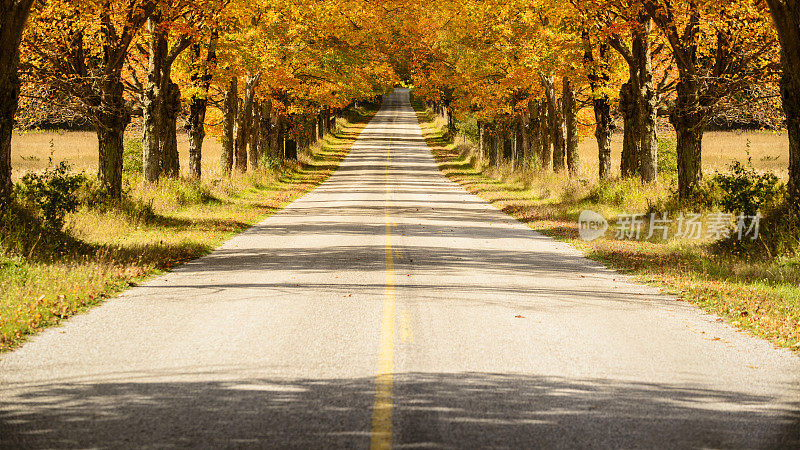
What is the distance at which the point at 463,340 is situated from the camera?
350 inches

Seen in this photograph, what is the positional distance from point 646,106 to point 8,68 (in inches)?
688

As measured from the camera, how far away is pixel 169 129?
88.7 feet

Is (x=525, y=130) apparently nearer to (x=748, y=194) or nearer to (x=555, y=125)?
(x=555, y=125)

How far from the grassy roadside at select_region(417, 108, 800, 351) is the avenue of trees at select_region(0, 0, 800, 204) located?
174 centimetres

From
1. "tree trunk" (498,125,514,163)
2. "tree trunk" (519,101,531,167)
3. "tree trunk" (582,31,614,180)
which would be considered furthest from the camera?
"tree trunk" (498,125,514,163)

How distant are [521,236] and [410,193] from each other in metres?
14.9

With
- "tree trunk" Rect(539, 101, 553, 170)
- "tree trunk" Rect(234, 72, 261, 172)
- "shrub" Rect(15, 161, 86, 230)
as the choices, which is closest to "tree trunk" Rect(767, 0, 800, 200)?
"shrub" Rect(15, 161, 86, 230)

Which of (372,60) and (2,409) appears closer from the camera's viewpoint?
(2,409)

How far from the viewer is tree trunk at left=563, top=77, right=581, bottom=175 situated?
34594 millimetres

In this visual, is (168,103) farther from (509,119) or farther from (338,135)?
(338,135)

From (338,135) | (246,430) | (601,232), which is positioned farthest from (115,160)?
(338,135)

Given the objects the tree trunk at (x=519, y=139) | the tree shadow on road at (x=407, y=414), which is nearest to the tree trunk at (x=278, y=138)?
the tree trunk at (x=519, y=139)

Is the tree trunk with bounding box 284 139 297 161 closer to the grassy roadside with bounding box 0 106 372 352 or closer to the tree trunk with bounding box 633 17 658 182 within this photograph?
the grassy roadside with bounding box 0 106 372 352

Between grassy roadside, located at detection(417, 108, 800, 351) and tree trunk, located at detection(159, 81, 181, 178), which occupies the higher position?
tree trunk, located at detection(159, 81, 181, 178)
